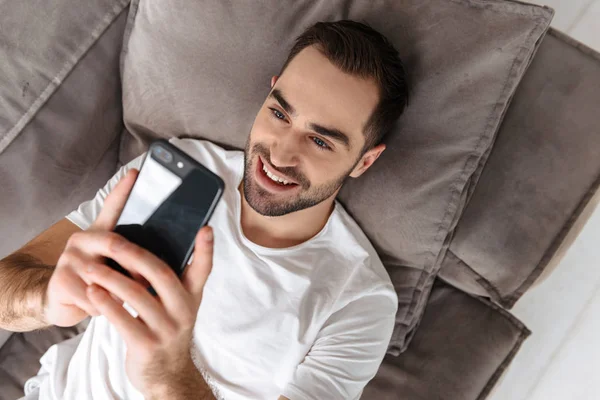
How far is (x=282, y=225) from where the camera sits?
3.83ft

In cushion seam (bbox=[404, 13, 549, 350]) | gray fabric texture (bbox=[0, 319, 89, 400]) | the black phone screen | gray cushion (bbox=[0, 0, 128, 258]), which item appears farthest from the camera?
gray fabric texture (bbox=[0, 319, 89, 400])

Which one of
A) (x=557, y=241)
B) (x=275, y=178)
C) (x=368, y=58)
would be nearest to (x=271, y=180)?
(x=275, y=178)

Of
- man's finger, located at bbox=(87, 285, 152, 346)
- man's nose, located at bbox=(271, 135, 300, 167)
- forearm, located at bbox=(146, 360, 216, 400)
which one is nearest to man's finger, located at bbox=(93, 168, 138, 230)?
man's finger, located at bbox=(87, 285, 152, 346)

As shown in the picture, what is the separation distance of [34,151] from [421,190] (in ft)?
3.04

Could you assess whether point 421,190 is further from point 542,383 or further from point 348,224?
point 542,383

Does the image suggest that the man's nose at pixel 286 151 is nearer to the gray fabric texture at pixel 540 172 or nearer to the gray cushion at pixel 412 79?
the gray cushion at pixel 412 79

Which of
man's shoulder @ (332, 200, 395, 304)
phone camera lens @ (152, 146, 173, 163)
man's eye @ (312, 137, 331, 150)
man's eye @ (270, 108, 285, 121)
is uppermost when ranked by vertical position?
man's eye @ (270, 108, 285, 121)

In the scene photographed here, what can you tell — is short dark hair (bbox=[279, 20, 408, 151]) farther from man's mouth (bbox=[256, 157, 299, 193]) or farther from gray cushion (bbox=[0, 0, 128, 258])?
gray cushion (bbox=[0, 0, 128, 258])

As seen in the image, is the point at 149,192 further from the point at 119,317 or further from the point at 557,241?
the point at 557,241

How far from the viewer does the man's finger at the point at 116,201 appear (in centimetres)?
68

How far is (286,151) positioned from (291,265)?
0.91 ft

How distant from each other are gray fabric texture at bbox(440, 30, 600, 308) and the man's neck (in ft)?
1.16

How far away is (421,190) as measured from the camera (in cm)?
110

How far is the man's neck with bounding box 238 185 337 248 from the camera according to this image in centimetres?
116
